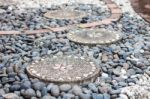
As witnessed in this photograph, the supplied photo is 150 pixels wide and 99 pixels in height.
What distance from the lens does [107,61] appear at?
10.8 ft

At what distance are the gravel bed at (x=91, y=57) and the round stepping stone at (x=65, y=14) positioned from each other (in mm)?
604

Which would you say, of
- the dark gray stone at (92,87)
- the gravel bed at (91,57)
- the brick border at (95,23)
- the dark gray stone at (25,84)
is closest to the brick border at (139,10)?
the brick border at (95,23)

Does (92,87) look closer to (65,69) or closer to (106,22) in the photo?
(65,69)

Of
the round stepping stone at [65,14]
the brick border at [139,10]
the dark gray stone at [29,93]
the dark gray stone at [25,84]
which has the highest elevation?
the round stepping stone at [65,14]

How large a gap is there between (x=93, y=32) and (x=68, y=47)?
515 mm

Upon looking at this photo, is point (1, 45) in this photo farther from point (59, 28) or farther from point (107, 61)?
point (107, 61)

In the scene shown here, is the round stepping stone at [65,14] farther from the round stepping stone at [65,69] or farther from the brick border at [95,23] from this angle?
the round stepping stone at [65,69]

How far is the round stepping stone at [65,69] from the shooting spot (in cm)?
284

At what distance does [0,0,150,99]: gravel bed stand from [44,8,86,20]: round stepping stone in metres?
0.60

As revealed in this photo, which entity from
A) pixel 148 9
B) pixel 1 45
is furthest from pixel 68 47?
pixel 148 9

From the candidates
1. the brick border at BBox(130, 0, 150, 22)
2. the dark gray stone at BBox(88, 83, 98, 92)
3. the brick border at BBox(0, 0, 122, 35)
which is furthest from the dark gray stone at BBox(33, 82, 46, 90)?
the brick border at BBox(130, 0, 150, 22)

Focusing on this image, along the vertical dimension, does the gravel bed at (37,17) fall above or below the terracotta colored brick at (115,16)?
above

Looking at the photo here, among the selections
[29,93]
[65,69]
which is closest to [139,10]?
[65,69]

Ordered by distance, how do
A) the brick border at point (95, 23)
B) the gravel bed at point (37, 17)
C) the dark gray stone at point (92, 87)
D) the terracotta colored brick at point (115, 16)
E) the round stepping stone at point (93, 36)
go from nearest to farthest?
the dark gray stone at point (92, 87), the round stepping stone at point (93, 36), the brick border at point (95, 23), the gravel bed at point (37, 17), the terracotta colored brick at point (115, 16)
